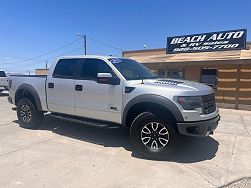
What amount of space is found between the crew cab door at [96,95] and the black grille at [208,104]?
64.3 inches

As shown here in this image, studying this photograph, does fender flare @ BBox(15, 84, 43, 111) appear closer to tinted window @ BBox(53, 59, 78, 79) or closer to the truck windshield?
tinted window @ BBox(53, 59, 78, 79)

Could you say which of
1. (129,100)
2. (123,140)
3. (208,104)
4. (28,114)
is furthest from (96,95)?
(28,114)

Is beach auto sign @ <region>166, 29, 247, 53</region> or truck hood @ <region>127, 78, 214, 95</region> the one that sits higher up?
beach auto sign @ <region>166, 29, 247, 53</region>

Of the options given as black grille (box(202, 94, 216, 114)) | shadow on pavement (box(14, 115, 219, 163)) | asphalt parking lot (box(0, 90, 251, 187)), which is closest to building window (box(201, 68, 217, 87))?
asphalt parking lot (box(0, 90, 251, 187))

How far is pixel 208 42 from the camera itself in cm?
1566

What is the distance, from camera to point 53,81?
6.34 m

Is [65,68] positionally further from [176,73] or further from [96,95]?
[176,73]

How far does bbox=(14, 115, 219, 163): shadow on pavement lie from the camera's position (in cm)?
503

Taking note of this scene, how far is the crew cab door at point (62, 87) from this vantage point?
6.00 m

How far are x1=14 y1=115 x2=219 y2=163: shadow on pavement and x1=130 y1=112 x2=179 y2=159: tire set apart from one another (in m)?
0.19

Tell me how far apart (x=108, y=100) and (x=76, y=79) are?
106 cm

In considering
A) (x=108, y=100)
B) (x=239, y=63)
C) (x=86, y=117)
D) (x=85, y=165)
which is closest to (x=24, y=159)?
(x=85, y=165)

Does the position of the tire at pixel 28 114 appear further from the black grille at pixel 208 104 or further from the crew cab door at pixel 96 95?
the black grille at pixel 208 104

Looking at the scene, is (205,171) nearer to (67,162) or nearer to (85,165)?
(85,165)
